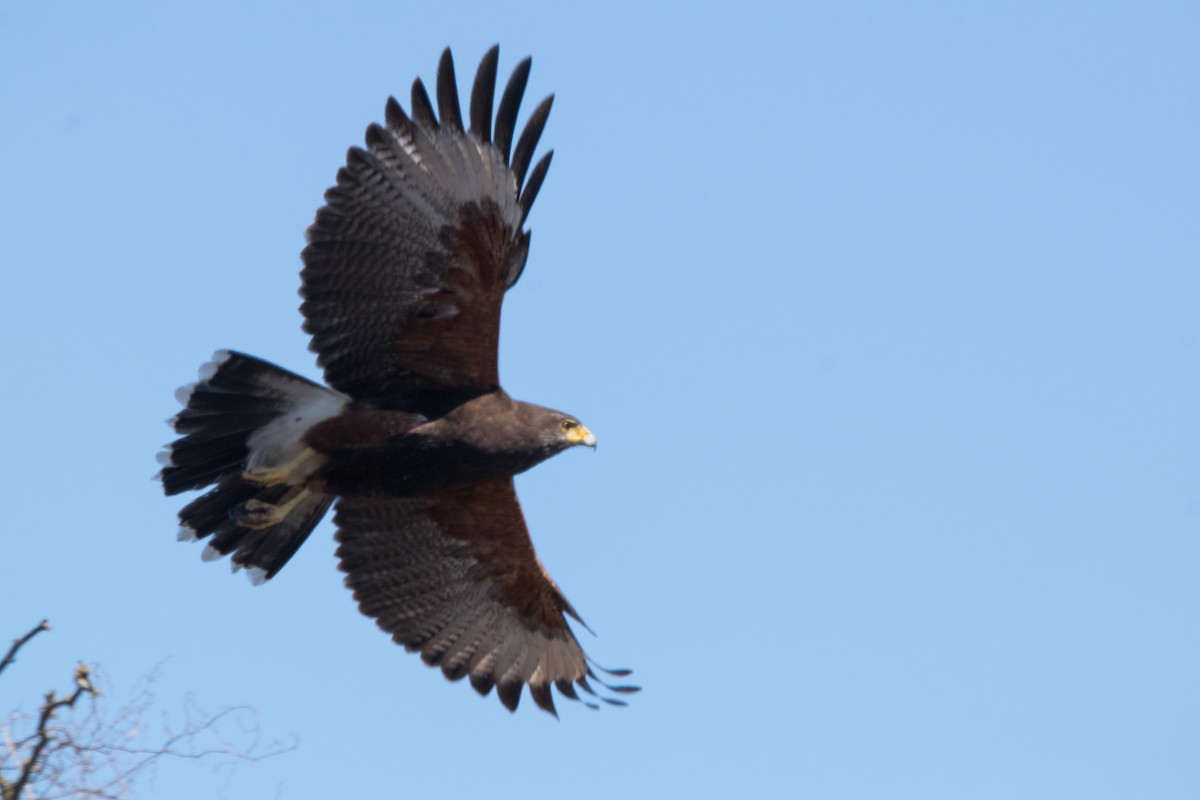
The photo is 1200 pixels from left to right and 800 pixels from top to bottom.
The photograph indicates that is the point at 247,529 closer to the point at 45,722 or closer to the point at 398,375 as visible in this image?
the point at 398,375

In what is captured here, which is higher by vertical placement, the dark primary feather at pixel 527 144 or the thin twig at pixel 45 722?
the dark primary feather at pixel 527 144

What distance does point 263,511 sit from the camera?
9312 mm

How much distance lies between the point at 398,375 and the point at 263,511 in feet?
3.86

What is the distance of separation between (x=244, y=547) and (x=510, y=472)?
5.82 feet

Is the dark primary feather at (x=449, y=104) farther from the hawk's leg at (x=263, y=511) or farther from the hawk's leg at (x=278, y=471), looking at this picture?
the hawk's leg at (x=263, y=511)

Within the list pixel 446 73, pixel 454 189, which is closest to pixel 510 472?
pixel 454 189

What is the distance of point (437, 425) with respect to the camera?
28.9 ft

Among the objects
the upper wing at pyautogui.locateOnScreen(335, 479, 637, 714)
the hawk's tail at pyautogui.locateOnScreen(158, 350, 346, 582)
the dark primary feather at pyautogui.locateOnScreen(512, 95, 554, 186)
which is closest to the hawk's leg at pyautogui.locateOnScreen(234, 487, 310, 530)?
the hawk's tail at pyautogui.locateOnScreen(158, 350, 346, 582)

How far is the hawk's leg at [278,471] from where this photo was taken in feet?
29.5

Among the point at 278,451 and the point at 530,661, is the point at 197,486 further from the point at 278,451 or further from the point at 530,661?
the point at 530,661

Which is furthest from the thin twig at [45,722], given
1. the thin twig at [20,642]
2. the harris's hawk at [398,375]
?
the harris's hawk at [398,375]

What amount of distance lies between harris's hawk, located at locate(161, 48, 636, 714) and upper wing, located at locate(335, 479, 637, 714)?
8 centimetres

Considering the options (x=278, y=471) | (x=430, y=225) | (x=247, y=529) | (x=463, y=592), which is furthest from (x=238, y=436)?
(x=463, y=592)

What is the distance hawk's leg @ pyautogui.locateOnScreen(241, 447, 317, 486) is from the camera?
898 centimetres
